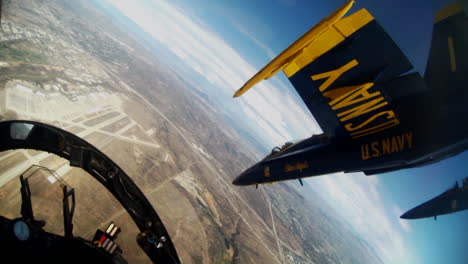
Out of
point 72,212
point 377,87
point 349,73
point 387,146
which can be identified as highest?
point 72,212

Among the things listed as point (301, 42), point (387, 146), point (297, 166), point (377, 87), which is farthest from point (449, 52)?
point (297, 166)

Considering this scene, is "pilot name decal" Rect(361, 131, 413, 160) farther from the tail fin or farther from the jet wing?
the tail fin

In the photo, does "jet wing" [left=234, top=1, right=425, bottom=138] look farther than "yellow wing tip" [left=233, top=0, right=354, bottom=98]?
Yes

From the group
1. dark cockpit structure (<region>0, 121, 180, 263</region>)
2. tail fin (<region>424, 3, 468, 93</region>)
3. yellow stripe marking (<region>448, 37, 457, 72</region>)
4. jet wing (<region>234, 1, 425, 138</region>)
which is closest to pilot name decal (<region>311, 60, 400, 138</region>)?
jet wing (<region>234, 1, 425, 138</region>)

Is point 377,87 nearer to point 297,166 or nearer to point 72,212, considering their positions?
point 297,166

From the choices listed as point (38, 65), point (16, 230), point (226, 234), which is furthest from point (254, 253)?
point (38, 65)

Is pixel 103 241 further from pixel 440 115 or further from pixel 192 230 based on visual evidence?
pixel 192 230

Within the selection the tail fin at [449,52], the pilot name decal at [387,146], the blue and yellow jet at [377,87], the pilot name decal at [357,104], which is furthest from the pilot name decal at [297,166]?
the tail fin at [449,52]
